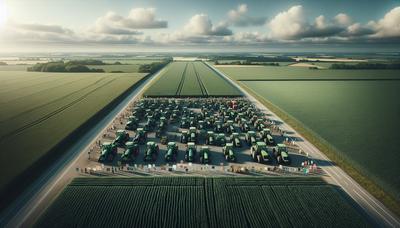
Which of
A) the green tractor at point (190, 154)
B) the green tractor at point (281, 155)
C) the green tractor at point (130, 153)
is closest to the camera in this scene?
the green tractor at point (281, 155)

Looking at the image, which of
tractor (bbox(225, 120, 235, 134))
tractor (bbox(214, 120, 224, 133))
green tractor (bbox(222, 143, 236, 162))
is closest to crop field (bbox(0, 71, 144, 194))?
green tractor (bbox(222, 143, 236, 162))

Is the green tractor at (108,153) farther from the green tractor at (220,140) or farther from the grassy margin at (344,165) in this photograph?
the grassy margin at (344,165)

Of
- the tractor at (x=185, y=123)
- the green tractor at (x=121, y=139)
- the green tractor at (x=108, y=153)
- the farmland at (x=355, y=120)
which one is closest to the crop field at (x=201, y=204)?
the green tractor at (x=108, y=153)

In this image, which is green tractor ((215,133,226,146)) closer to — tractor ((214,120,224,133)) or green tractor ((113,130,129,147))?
tractor ((214,120,224,133))

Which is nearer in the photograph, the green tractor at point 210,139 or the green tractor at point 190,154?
the green tractor at point 190,154

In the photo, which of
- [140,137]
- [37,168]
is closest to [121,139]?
[140,137]

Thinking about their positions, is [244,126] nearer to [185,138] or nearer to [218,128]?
[218,128]
